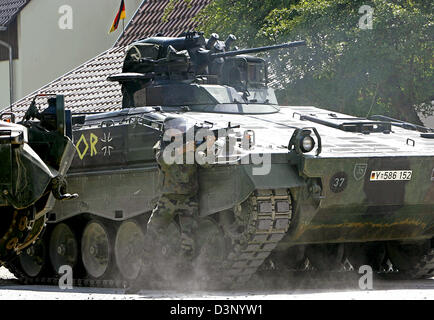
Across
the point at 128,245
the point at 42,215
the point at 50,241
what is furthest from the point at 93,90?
the point at 42,215

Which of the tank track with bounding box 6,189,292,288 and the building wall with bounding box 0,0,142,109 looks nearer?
the tank track with bounding box 6,189,292,288

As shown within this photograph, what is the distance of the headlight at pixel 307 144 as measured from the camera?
12.1 m

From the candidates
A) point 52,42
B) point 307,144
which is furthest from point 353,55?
point 52,42

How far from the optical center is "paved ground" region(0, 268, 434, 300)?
11.2 m

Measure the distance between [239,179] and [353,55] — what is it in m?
7.40

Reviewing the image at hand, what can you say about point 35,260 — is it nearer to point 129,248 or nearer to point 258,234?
point 129,248

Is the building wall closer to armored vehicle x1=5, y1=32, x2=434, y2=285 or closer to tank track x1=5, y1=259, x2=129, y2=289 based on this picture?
tank track x1=5, y1=259, x2=129, y2=289

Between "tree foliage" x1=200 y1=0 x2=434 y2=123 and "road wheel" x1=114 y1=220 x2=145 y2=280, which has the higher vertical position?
"tree foliage" x1=200 y1=0 x2=434 y2=123

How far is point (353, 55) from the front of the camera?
18.7 m

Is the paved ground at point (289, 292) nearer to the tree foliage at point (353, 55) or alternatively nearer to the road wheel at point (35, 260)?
the road wheel at point (35, 260)

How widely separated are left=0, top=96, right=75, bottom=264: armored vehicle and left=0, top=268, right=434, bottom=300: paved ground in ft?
9.31

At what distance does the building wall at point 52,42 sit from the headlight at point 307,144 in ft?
73.1

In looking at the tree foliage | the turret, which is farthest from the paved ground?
the tree foliage

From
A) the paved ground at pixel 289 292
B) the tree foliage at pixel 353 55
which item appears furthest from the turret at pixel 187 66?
the tree foliage at pixel 353 55
